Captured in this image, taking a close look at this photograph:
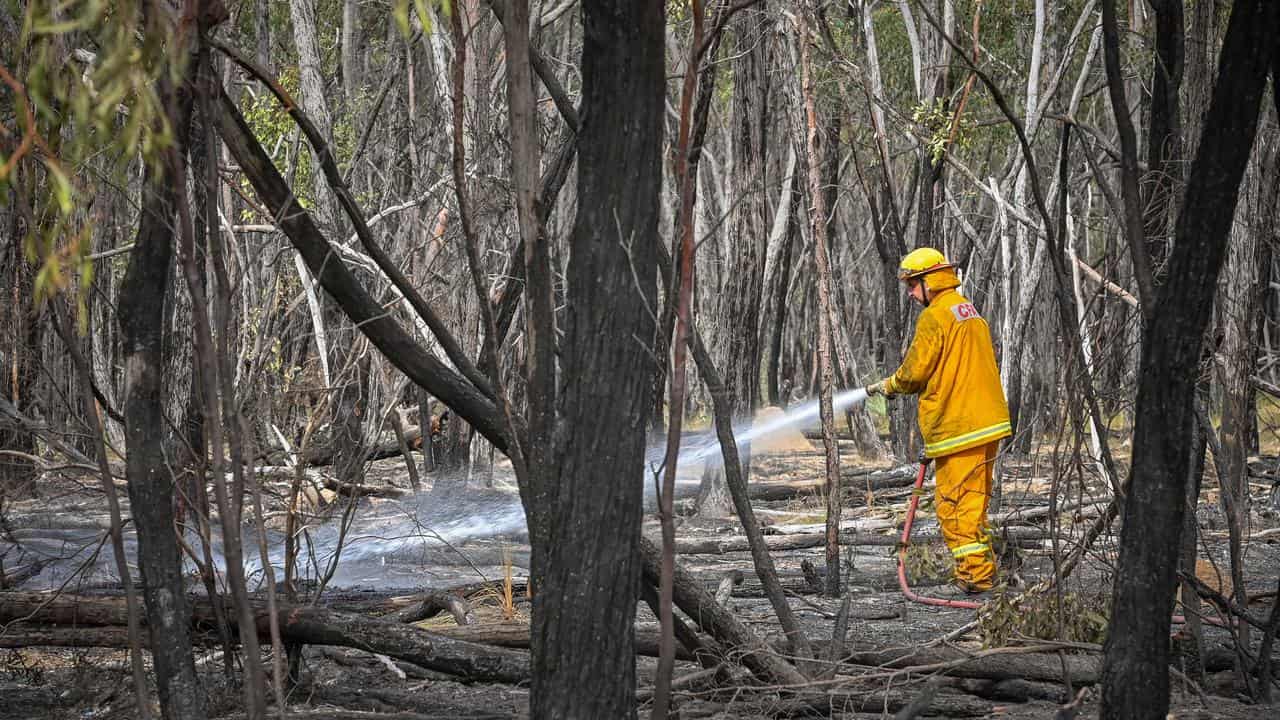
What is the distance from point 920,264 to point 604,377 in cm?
474

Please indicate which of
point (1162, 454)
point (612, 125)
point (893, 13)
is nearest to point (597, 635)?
point (612, 125)

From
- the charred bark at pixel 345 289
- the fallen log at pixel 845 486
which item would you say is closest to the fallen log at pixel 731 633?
the charred bark at pixel 345 289

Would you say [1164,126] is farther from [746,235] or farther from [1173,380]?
[746,235]

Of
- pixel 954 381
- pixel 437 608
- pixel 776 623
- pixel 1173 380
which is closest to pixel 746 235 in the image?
pixel 954 381

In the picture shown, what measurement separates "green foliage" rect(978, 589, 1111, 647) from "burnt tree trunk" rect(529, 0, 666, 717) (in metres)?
2.60

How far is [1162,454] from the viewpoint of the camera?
3469 millimetres

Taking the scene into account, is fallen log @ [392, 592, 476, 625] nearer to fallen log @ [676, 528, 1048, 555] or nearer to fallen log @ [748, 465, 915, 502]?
fallen log @ [676, 528, 1048, 555]

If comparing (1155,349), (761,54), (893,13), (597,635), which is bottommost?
(597,635)

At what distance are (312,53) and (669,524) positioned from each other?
916cm

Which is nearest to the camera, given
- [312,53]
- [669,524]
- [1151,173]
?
[669,524]

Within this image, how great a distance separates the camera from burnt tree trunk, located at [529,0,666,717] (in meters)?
3.13

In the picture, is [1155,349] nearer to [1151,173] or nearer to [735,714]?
[1151,173]

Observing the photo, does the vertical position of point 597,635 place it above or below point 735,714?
above

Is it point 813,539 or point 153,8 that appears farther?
point 813,539
